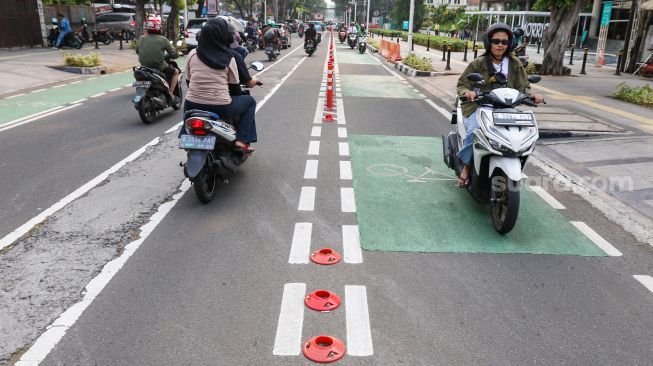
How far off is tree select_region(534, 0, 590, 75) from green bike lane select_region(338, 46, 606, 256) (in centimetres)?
1252

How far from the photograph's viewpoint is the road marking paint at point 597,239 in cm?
492

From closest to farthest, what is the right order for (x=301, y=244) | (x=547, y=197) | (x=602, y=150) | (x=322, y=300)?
(x=322, y=300)
(x=301, y=244)
(x=547, y=197)
(x=602, y=150)

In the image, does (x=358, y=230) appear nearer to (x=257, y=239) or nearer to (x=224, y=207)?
(x=257, y=239)

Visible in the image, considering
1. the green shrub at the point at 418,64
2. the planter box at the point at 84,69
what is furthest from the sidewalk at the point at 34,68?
the green shrub at the point at 418,64

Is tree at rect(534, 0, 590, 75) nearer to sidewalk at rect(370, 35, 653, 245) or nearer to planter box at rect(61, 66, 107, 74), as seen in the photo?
sidewalk at rect(370, 35, 653, 245)

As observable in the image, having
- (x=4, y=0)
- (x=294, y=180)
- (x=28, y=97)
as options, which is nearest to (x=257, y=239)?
(x=294, y=180)

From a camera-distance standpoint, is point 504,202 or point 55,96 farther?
point 55,96

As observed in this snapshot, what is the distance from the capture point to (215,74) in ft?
20.0

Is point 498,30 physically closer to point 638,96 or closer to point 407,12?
point 638,96

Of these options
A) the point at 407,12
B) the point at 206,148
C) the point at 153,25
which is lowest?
the point at 206,148

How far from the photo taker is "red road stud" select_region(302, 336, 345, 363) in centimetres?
318

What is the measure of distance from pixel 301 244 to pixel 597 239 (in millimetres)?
2900

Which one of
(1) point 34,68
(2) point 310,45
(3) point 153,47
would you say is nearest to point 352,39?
(2) point 310,45

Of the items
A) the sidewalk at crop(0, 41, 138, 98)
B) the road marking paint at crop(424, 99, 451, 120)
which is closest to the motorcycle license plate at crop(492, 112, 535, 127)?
the road marking paint at crop(424, 99, 451, 120)
